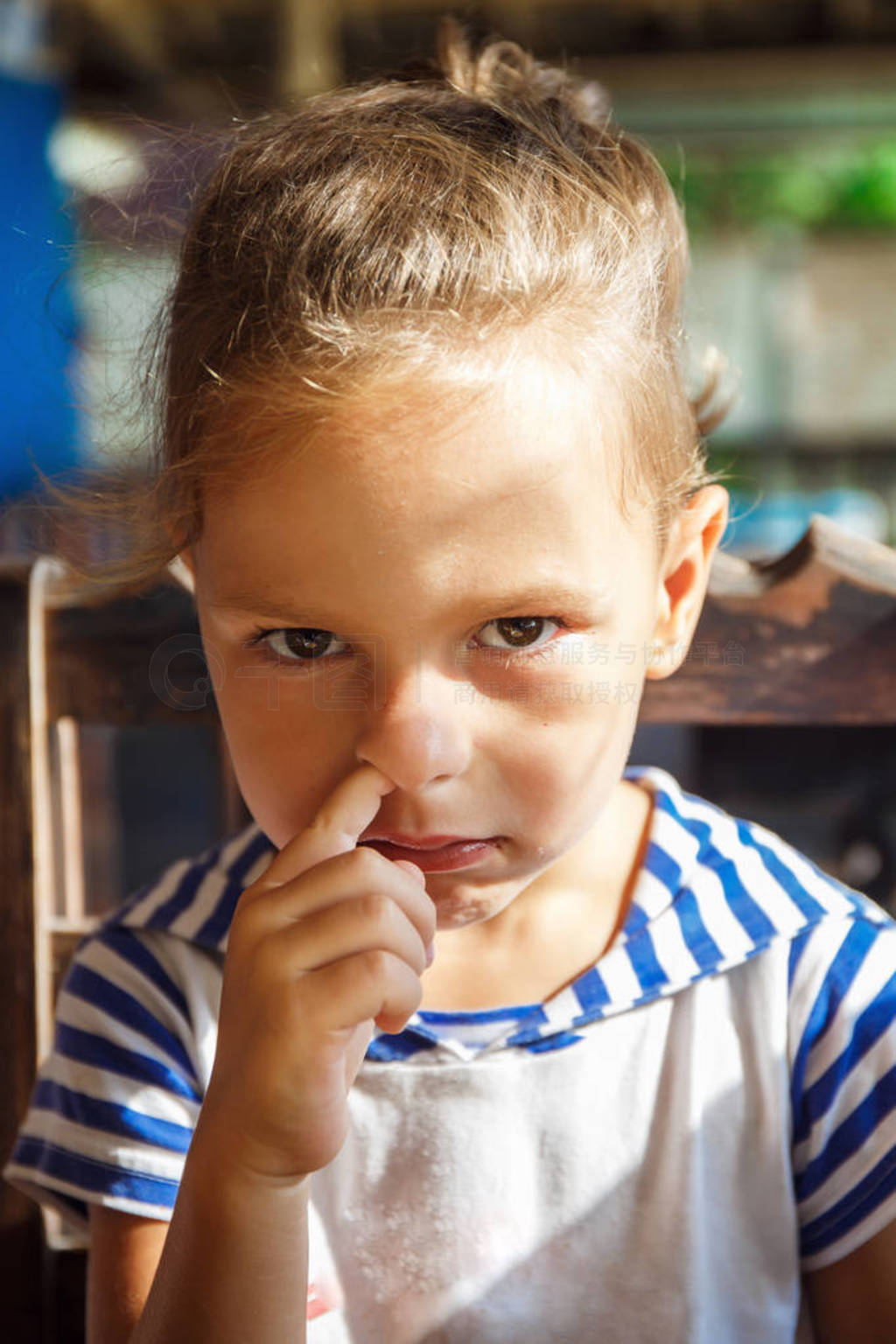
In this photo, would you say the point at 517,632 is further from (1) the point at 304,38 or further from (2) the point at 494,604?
(1) the point at 304,38

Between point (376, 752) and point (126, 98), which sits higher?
point (376, 752)

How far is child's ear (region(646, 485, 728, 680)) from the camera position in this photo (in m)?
0.75

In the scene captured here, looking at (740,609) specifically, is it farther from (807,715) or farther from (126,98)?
(126,98)

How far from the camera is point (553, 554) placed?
0.63m

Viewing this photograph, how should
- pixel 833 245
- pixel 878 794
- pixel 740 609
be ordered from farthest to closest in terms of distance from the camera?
1. pixel 833 245
2. pixel 878 794
3. pixel 740 609

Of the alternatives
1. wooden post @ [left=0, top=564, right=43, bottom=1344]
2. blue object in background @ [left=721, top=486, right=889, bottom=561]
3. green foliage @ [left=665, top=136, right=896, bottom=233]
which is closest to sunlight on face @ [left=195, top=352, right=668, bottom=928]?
wooden post @ [left=0, top=564, right=43, bottom=1344]

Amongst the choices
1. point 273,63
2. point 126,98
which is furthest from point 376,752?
point 126,98

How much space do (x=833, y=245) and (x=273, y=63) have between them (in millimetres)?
2047

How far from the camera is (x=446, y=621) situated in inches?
24.4

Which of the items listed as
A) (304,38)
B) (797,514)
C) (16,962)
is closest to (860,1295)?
(16,962)

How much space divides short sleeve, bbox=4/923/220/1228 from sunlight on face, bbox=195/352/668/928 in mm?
165

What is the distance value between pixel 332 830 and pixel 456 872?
0.09m

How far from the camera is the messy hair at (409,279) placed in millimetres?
628

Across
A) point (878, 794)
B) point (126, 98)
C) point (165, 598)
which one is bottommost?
point (878, 794)
